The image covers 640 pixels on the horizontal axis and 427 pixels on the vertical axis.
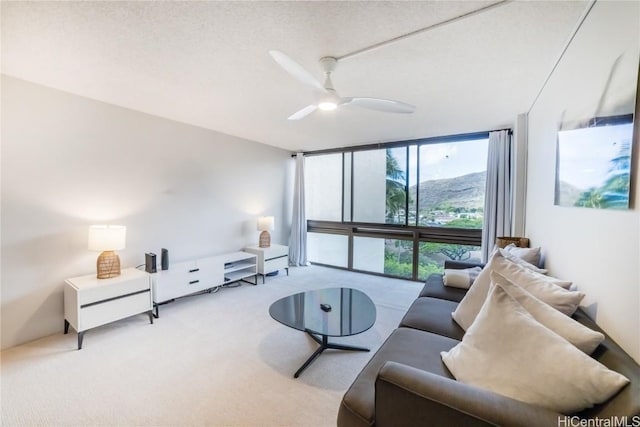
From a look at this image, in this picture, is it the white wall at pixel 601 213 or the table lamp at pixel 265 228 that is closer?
the white wall at pixel 601 213

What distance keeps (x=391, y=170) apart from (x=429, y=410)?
4.07m

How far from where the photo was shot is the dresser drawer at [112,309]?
241 cm

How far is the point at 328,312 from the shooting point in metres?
2.38

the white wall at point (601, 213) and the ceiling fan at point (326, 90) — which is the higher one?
the ceiling fan at point (326, 90)

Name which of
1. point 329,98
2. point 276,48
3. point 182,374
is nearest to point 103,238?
point 182,374

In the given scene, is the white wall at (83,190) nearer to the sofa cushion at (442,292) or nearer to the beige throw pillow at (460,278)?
the sofa cushion at (442,292)

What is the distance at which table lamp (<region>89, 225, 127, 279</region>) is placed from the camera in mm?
2592

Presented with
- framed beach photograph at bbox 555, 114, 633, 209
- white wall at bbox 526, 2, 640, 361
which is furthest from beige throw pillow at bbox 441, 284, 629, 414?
framed beach photograph at bbox 555, 114, 633, 209

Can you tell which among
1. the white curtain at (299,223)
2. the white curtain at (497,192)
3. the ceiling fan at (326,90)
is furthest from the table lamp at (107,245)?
the white curtain at (497,192)

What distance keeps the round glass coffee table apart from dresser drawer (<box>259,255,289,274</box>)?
1645 mm

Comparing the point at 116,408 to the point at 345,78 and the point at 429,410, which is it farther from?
the point at 345,78

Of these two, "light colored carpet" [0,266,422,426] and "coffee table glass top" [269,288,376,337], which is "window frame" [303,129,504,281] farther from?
"coffee table glass top" [269,288,376,337]

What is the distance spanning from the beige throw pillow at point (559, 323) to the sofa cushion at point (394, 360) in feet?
1.58

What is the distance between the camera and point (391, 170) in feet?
15.4
